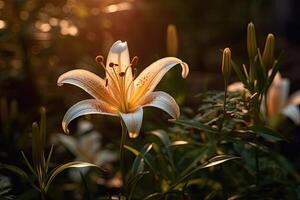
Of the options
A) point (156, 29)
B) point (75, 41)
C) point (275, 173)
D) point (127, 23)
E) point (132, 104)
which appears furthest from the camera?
point (156, 29)

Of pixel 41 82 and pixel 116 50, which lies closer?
pixel 116 50

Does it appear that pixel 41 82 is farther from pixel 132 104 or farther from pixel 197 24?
pixel 197 24

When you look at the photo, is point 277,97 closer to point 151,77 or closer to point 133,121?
point 151,77

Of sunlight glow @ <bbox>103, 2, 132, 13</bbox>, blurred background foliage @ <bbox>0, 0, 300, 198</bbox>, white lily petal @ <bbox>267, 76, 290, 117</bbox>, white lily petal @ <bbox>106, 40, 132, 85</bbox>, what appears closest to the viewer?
white lily petal @ <bbox>106, 40, 132, 85</bbox>

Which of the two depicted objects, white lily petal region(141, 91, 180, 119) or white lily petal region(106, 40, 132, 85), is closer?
white lily petal region(141, 91, 180, 119)

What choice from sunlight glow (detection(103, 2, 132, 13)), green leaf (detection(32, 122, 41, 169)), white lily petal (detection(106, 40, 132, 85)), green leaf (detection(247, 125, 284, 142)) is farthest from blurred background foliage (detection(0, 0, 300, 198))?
green leaf (detection(32, 122, 41, 169))

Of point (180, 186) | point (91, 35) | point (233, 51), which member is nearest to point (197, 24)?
point (233, 51)

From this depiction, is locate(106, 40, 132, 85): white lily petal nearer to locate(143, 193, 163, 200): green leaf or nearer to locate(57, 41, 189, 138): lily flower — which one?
locate(57, 41, 189, 138): lily flower

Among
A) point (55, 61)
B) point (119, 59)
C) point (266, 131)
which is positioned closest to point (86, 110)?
point (119, 59)
